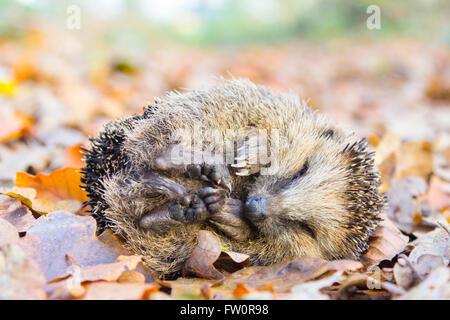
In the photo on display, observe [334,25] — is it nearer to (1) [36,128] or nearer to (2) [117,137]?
(1) [36,128]

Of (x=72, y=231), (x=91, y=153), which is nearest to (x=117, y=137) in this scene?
(x=91, y=153)

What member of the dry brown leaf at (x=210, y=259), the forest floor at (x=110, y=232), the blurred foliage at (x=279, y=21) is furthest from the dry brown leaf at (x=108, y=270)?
Answer: the blurred foliage at (x=279, y=21)

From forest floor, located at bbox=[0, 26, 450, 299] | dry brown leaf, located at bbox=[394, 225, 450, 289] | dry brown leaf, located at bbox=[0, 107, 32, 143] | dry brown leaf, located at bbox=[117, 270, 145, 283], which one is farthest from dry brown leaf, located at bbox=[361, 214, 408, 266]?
dry brown leaf, located at bbox=[0, 107, 32, 143]

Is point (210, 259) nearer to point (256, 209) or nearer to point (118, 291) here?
point (256, 209)

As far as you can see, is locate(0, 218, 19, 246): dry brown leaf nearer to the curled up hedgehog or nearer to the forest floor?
the forest floor

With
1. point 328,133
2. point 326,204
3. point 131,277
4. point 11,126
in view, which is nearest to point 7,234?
point 131,277

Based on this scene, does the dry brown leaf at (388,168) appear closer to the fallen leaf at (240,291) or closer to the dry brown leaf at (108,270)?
the fallen leaf at (240,291)
